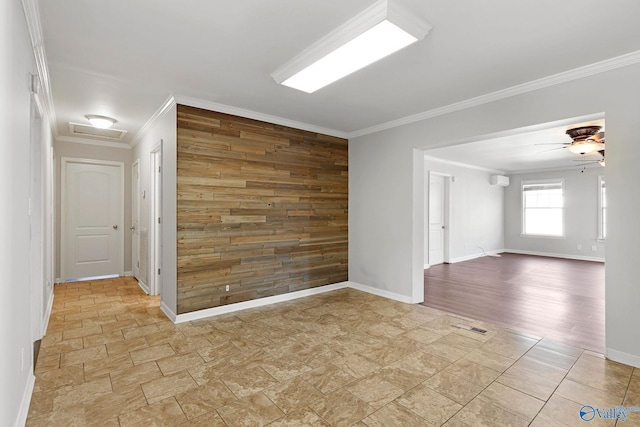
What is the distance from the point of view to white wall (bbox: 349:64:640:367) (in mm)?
2721

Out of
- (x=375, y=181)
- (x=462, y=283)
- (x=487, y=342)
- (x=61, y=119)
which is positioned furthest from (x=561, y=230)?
(x=61, y=119)

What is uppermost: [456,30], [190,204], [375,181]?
[456,30]

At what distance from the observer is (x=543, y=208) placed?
30.9ft

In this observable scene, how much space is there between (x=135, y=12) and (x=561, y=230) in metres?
10.7

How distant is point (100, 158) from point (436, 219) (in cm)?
740

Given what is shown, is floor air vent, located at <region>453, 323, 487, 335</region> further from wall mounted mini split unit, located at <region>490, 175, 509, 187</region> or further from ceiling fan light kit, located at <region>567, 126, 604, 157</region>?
wall mounted mini split unit, located at <region>490, 175, 509, 187</region>

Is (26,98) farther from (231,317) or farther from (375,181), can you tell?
(375,181)

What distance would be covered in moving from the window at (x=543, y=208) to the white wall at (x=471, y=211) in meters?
0.67

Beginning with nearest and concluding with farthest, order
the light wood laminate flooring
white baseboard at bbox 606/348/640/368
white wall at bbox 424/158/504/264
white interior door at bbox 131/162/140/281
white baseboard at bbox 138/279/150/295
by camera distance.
→ white baseboard at bbox 606/348/640/368, the light wood laminate flooring, white baseboard at bbox 138/279/150/295, white interior door at bbox 131/162/140/281, white wall at bbox 424/158/504/264

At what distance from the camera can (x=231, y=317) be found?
387 centimetres

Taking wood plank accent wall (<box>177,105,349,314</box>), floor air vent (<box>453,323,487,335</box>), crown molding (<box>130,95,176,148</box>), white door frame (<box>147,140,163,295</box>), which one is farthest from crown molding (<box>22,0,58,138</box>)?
floor air vent (<box>453,323,487,335</box>)

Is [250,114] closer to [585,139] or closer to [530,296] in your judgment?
[585,139]

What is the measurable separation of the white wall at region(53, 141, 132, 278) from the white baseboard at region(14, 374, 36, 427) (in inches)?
166

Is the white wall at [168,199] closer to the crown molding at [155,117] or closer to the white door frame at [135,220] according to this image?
the crown molding at [155,117]
